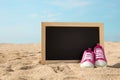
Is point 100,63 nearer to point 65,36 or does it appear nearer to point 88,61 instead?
point 88,61

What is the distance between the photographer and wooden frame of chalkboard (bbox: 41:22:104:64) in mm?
3426

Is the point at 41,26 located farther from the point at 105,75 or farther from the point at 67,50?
the point at 105,75

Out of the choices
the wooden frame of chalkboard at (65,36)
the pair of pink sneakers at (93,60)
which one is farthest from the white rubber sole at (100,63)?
the wooden frame of chalkboard at (65,36)

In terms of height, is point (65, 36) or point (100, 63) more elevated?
point (65, 36)

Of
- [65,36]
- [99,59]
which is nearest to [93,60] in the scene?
[99,59]

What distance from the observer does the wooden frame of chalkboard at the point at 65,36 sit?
3.43 metres

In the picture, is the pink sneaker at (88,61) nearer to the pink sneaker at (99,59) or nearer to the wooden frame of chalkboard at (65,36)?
the pink sneaker at (99,59)

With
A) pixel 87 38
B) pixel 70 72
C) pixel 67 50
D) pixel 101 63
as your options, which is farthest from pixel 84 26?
pixel 70 72

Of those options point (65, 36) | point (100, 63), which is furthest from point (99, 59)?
point (65, 36)

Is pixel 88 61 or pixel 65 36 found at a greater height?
pixel 65 36

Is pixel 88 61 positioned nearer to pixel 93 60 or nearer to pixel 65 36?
pixel 93 60

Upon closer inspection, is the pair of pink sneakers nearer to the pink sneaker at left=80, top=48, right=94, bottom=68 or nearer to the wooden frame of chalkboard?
the pink sneaker at left=80, top=48, right=94, bottom=68

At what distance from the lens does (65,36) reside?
344 cm

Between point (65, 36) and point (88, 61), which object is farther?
point (65, 36)
